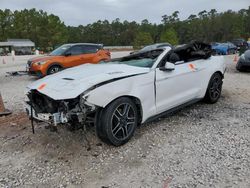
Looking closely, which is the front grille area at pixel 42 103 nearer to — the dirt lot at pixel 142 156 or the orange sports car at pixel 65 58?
the dirt lot at pixel 142 156

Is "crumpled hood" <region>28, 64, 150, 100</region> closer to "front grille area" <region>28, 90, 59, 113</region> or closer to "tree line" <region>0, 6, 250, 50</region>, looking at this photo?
"front grille area" <region>28, 90, 59, 113</region>

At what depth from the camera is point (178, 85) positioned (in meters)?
4.55

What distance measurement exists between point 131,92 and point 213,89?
2.71 meters

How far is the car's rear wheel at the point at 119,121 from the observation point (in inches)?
137

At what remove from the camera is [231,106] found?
5.62 m

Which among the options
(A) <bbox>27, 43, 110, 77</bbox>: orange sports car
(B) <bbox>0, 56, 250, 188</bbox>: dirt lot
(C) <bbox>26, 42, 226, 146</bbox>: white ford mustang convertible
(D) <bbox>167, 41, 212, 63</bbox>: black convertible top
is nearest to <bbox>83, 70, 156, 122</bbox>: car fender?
(C) <bbox>26, 42, 226, 146</bbox>: white ford mustang convertible

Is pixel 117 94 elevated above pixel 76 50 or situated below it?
below

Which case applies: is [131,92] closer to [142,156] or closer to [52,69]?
[142,156]

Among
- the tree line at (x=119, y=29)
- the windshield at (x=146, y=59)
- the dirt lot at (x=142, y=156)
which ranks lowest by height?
the dirt lot at (x=142, y=156)

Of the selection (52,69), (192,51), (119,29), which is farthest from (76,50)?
(119,29)

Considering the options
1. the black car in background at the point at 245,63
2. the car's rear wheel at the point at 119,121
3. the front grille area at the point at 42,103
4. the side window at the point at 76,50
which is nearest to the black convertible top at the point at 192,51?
the car's rear wheel at the point at 119,121

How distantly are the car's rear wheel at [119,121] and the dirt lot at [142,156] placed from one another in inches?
6.8

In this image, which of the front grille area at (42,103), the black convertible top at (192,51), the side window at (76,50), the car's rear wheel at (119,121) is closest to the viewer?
the car's rear wheel at (119,121)

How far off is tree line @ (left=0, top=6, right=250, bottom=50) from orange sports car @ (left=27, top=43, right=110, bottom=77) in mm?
39299
